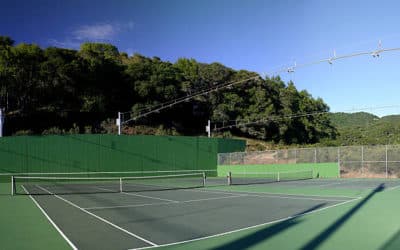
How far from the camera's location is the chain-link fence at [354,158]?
106 ft

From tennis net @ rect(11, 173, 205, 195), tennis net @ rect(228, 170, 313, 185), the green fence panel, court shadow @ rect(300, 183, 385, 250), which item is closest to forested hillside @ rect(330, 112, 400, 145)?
tennis net @ rect(228, 170, 313, 185)

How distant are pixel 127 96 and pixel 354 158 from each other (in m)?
37.2

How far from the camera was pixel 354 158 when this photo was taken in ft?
114

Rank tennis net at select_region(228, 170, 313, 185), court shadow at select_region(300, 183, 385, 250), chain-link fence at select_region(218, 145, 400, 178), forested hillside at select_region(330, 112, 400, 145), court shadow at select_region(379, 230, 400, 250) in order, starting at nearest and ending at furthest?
court shadow at select_region(379, 230, 400, 250), court shadow at select_region(300, 183, 385, 250), chain-link fence at select_region(218, 145, 400, 178), tennis net at select_region(228, 170, 313, 185), forested hillside at select_region(330, 112, 400, 145)

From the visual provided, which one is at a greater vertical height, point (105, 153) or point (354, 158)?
point (105, 153)

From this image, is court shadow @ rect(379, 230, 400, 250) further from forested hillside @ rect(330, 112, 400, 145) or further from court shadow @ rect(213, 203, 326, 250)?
forested hillside @ rect(330, 112, 400, 145)

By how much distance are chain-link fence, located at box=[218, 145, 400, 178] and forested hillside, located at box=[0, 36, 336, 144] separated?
20337 millimetres

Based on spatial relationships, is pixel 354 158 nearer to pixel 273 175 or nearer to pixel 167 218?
pixel 273 175

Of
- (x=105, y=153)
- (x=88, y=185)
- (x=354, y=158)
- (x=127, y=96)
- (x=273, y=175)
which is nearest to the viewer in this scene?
(x=88, y=185)

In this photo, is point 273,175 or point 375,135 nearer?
point 273,175

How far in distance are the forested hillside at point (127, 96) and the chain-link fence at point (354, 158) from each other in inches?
801

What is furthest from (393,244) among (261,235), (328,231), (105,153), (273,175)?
(105,153)

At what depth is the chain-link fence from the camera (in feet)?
106

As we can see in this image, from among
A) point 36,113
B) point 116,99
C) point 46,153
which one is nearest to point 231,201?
point 46,153
